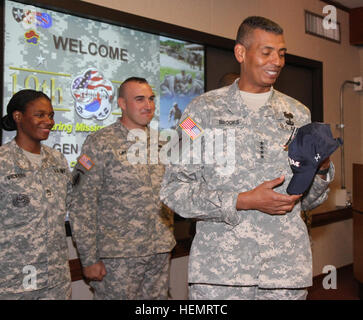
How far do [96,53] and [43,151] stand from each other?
0.94 meters

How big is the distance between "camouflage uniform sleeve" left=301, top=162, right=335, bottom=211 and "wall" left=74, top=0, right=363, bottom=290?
2086 mm

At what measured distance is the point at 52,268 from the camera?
2148 mm

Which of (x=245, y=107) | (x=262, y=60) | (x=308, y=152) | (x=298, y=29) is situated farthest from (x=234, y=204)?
(x=298, y=29)

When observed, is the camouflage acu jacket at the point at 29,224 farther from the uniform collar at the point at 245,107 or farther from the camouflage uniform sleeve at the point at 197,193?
the uniform collar at the point at 245,107

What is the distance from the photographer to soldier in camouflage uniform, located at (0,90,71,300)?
204 cm

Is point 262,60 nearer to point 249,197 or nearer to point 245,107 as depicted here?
point 245,107

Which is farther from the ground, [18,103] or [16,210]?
[18,103]

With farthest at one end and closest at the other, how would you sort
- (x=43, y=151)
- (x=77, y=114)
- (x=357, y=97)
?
1. (x=357, y=97)
2. (x=77, y=114)
3. (x=43, y=151)

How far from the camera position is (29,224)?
2.09m

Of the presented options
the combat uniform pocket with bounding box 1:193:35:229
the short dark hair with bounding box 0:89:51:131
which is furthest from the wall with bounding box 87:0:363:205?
the combat uniform pocket with bounding box 1:193:35:229

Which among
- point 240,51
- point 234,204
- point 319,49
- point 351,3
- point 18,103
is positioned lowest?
point 234,204

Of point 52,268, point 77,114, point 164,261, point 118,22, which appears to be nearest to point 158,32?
point 118,22

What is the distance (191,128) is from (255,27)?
1.54 feet

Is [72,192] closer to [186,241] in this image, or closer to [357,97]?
[186,241]
